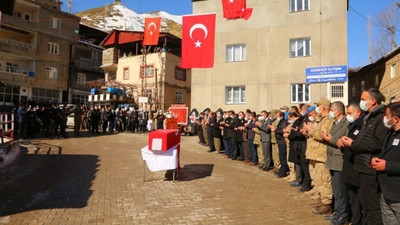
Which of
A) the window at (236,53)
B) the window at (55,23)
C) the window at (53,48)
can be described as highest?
the window at (55,23)

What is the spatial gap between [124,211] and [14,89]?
3494cm

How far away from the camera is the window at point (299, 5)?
2055cm

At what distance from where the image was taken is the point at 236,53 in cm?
2252

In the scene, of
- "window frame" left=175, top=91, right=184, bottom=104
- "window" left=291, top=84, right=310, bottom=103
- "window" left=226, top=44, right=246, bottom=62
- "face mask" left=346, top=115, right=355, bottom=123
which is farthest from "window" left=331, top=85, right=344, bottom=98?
"window frame" left=175, top=91, right=184, bottom=104

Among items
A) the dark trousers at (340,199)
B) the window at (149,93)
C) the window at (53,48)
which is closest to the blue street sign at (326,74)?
the dark trousers at (340,199)

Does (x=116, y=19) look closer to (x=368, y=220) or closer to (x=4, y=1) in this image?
(x=4, y=1)

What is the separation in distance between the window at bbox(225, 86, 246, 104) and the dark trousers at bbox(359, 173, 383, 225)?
59.2ft

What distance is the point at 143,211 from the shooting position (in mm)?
5762

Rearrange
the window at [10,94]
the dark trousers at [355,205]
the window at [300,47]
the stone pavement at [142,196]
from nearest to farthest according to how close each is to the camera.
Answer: the dark trousers at [355,205]
the stone pavement at [142,196]
the window at [300,47]
the window at [10,94]

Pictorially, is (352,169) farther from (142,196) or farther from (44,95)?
(44,95)

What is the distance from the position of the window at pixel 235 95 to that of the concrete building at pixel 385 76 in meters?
7.70

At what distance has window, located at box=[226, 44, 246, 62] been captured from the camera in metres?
22.3

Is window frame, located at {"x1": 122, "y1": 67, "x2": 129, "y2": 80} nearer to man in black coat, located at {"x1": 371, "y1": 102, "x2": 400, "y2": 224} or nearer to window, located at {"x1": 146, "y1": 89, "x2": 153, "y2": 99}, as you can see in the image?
window, located at {"x1": 146, "y1": 89, "x2": 153, "y2": 99}

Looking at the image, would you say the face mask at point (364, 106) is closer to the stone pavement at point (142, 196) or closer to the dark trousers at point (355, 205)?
the dark trousers at point (355, 205)
